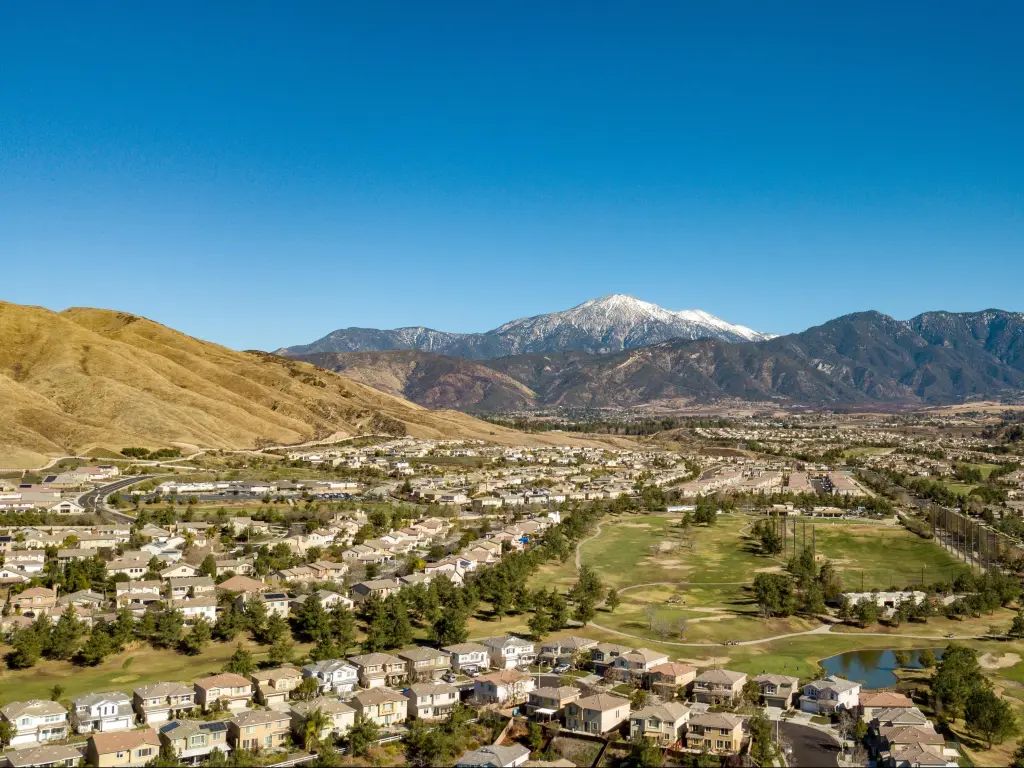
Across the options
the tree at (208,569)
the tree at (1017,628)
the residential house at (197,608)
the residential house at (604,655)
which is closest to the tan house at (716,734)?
the residential house at (604,655)

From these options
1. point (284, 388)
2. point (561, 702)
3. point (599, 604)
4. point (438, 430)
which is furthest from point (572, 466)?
point (561, 702)

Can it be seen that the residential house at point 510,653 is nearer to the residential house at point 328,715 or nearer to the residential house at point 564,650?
the residential house at point 564,650

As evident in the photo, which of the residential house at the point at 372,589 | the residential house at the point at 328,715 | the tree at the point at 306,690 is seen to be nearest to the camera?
the residential house at the point at 328,715

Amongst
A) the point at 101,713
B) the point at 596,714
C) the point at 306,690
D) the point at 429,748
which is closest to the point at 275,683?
the point at 306,690

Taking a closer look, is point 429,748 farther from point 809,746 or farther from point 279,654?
point 809,746

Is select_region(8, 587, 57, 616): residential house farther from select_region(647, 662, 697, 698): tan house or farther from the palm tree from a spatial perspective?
select_region(647, 662, 697, 698): tan house
